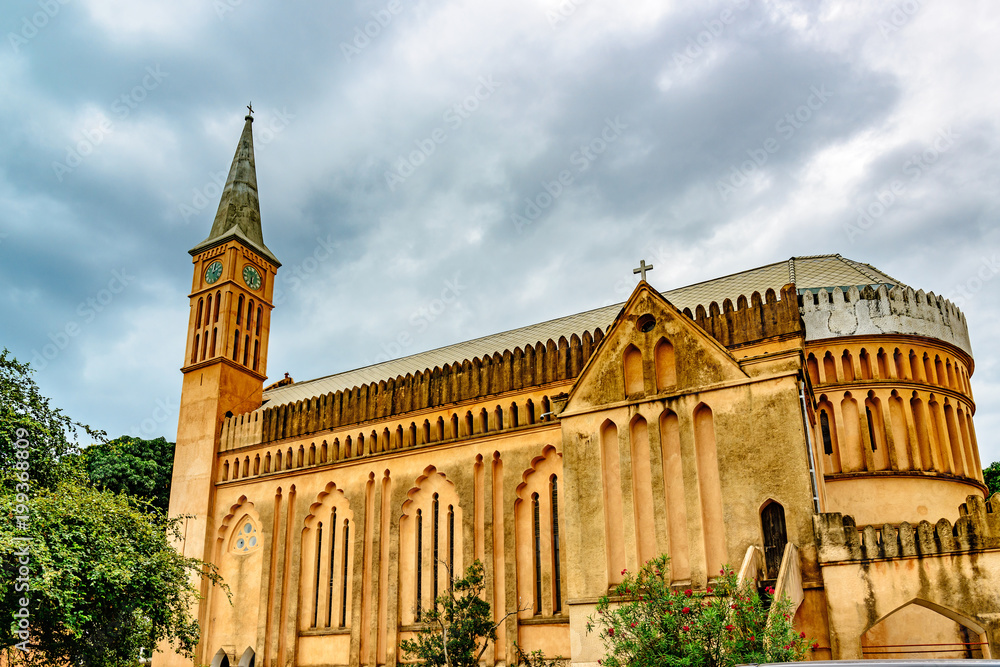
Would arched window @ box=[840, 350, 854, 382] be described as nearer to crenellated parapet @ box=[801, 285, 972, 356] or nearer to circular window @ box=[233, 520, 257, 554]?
crenellated parapet @ box=[801, 285, 972, 356]

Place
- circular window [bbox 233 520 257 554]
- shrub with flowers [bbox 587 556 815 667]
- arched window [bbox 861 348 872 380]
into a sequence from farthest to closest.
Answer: circular window [bbox 233 520 257 554] → arched window [bbox 861 348 872 380] → shrub with flowers [bbox 587 556 815 667]

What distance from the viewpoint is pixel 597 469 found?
59.5ft

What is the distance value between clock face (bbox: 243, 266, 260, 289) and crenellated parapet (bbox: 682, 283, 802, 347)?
66.4ft

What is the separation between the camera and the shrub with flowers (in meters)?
11.6

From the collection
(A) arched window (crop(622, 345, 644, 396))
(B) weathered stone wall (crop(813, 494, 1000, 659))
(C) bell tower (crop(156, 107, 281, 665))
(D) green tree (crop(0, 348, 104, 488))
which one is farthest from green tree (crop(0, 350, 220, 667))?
(B) weathered stone wall (crop(813, 494, 1000, 659))

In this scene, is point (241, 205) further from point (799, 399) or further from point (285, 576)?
point (799, 399)

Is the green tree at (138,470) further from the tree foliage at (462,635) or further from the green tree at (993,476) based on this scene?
the green tree at (993,476)

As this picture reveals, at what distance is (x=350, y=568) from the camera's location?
25547 millimetres

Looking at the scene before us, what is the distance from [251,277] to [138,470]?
44.5 ft

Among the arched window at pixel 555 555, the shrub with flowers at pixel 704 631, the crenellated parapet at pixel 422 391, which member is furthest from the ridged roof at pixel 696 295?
the shrub with flowers at pixel 704 631

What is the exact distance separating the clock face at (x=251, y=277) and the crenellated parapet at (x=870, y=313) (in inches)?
876

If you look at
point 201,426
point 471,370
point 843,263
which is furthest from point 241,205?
point 843,263

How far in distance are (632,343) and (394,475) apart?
406 inches

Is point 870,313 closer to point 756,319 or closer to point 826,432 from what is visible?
point 826,432
